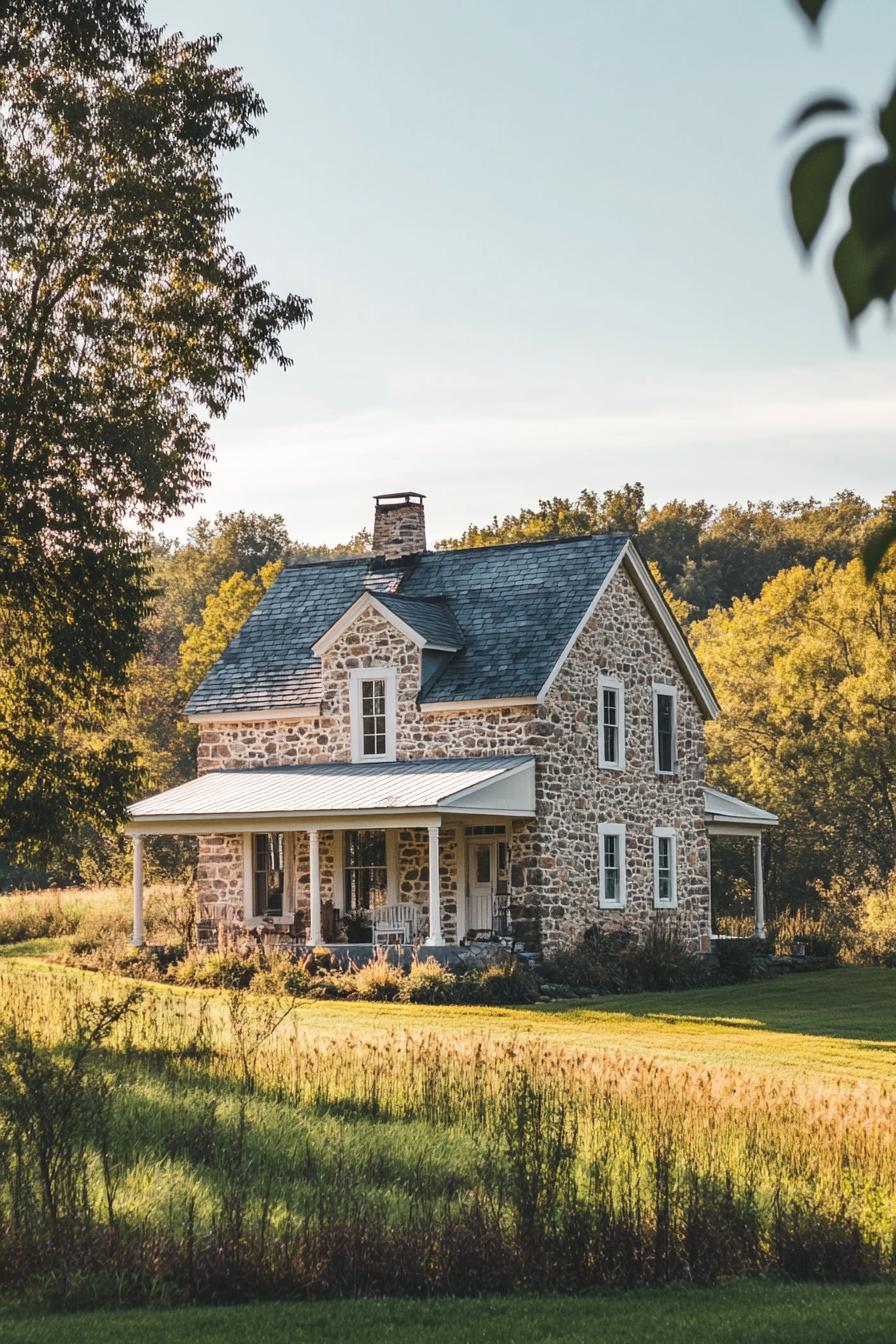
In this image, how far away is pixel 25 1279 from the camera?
8.00m

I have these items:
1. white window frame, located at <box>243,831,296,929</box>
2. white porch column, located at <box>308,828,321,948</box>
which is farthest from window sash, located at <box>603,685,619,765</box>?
white porch column, located at <box>308,828,321,948</box>

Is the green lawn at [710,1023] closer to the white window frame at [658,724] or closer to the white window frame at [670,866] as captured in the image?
the white window frame at [670,866]

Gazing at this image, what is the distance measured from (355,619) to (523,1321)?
23.9m

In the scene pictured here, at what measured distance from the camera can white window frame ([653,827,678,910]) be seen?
107ft

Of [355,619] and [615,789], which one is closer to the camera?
[355,619]

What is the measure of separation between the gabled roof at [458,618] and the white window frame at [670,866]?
298cm

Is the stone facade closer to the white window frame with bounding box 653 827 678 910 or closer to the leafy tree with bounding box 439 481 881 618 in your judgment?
the white window frame with bounding box 653 827 678 910

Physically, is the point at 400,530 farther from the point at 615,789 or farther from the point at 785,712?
the point at 785,712

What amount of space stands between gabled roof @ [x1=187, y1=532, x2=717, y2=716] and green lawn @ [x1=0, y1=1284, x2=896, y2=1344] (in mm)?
21071

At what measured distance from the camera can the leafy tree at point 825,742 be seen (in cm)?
4253

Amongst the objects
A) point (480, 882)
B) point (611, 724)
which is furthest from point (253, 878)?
point (611, 724)

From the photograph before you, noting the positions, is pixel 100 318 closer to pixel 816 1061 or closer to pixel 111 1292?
pixel 816 1061

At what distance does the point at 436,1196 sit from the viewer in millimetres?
9359

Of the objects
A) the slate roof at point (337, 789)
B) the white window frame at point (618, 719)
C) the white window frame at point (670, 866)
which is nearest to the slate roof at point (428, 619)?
the slate roof at point (337, 789)
